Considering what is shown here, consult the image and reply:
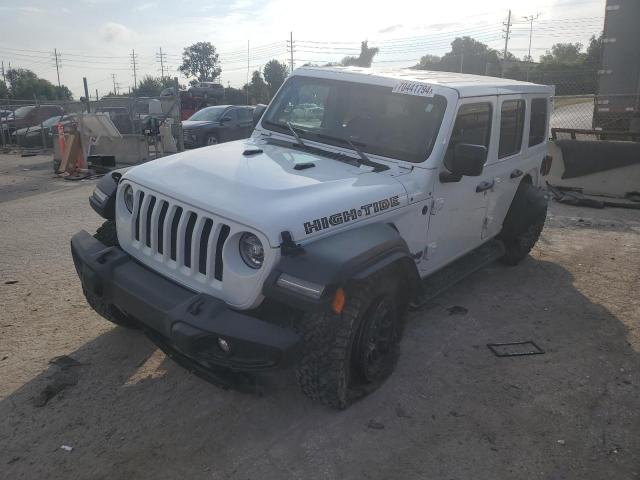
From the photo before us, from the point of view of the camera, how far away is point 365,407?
3.35 meters

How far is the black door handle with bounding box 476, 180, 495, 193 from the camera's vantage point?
453cm

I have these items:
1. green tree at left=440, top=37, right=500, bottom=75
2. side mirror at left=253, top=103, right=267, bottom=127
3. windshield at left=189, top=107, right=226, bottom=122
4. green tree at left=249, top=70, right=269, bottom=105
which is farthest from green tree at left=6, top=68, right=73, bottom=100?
side mirror at left=253, top=103, right=267, bottom=127

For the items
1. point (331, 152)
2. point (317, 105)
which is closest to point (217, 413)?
point (331, 152)

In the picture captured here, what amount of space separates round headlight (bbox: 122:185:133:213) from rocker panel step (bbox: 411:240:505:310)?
209 centimetres

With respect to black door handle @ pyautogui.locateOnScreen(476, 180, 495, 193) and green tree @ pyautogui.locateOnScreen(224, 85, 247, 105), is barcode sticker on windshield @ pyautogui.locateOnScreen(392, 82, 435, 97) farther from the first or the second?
green tree @ pyautogui.locateOnScreen(224, 85, 247, 105)

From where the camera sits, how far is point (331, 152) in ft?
13.3

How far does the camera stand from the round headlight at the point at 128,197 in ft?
12.1

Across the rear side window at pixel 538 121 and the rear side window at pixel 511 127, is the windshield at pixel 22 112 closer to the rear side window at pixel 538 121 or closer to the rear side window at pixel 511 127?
the rear side window at pixel 538 121

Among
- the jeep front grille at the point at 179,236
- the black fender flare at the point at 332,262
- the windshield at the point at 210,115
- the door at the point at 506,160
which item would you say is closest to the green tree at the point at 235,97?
the windshield at the point at 210,115

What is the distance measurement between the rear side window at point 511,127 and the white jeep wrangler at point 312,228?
33 millimetres

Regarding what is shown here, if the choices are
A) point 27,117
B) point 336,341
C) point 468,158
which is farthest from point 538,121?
point 27,117

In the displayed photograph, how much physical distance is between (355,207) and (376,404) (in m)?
1.28

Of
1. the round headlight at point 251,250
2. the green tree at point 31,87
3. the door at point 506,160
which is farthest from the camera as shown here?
the green tree at point 31,87

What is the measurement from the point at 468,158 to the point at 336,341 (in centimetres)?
163
